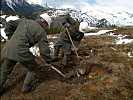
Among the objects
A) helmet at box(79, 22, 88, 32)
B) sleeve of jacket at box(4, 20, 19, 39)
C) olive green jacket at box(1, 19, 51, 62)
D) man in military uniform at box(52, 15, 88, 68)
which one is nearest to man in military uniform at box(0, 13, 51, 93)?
olive green jacket at box(1, 19, 51, 62)

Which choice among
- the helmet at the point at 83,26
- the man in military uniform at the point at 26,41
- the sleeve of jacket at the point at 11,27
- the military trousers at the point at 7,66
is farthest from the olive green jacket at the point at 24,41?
the helmet at the point at 83,26

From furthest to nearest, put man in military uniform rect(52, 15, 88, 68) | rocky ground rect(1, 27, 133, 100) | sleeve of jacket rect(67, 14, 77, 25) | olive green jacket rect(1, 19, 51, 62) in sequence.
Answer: sleeve of jacket rect(67, 14, 77, 25), man in military uniform rect(52, 15, 88, 68), rocky ground rect(1, 27, 133, 100), olive green jacket rect(1, 19, 51, 62)

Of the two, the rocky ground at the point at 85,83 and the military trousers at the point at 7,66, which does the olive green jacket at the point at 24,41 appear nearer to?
the military trousers at the point at 7,66

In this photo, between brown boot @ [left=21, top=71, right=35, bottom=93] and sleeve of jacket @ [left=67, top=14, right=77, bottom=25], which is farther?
sleeve of jacket @ [left=67, top=14, right=77, bottom=25]

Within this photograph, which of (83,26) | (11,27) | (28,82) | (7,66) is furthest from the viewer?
(83,26)

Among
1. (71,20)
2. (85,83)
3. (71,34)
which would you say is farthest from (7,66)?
(71,20)

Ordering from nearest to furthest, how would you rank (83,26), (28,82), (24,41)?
(24,41), (28,82), (83,26)

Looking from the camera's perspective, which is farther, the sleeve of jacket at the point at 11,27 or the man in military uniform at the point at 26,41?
the sleeve of jacket at the point at 11,27

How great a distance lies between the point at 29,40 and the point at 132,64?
6.00m

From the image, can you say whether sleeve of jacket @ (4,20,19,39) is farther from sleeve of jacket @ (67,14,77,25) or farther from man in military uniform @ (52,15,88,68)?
sleeve of jacket @ (67,14,77,25)

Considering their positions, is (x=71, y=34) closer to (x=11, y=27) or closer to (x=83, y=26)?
(x=83, y=26)

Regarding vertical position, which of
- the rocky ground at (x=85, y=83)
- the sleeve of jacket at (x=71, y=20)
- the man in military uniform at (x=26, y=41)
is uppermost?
the man in military uniform at (x=26, y=41)

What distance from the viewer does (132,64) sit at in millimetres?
13570

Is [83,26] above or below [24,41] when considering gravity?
below
